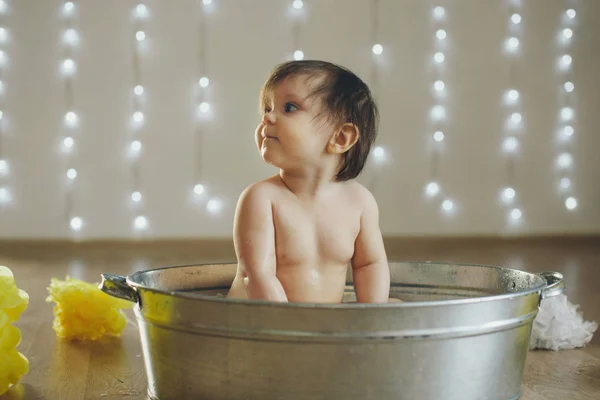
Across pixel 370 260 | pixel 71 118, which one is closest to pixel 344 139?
pixel 370 260

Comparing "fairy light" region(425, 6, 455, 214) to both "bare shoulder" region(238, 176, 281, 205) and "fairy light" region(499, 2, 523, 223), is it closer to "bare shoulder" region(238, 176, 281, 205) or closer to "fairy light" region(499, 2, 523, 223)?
"fairy light" region(499, 2, 523, 223)

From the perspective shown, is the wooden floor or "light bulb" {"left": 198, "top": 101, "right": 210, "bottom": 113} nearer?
the wooden floor

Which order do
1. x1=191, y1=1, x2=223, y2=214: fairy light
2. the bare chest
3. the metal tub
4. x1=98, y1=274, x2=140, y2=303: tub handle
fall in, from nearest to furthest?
the metal tub < x1=98, y1=274, x2=140, y2=303: tub handle < the bare chest < x1=191, y1=1, x2=223, y2=214: fairy light

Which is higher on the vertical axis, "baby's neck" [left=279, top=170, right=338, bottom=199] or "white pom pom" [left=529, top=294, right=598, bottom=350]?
"baby's neck" [left=279, top=170, right=338, bottom=199]

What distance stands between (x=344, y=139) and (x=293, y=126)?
75 millimetres

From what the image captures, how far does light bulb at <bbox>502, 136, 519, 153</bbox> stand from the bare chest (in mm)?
2261

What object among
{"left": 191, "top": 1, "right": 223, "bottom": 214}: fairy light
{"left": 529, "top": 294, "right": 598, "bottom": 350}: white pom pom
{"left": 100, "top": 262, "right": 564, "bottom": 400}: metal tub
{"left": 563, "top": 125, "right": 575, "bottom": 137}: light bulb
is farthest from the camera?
{"left": 563, "top": 125, "right": 575, "bottom": 137}: light bulb

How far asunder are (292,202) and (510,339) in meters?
0.30

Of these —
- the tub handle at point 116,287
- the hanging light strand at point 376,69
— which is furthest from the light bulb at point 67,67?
the tub handle at point 116,287

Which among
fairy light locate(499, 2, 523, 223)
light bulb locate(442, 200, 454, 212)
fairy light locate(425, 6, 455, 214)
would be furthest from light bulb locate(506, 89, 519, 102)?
light bulb locate(442, 200, 454, 212)

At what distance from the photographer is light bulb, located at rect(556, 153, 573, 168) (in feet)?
10.2

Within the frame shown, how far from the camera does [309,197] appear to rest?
0.91 meters

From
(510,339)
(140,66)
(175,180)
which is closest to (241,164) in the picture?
(175,180)

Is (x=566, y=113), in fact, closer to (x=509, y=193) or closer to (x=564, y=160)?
(x=564, y=160)
